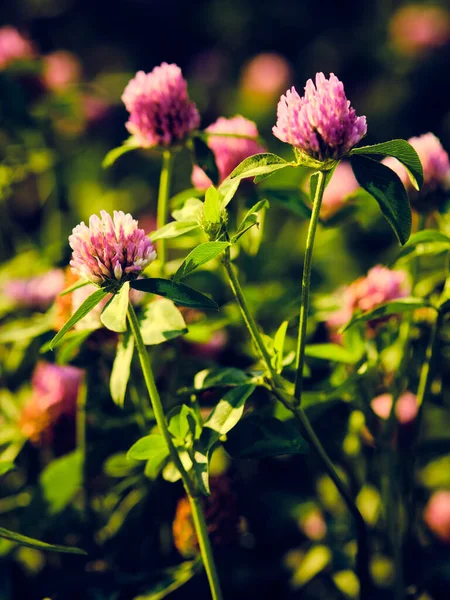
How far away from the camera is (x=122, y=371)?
825 mm

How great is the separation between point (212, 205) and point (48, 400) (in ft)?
1.94

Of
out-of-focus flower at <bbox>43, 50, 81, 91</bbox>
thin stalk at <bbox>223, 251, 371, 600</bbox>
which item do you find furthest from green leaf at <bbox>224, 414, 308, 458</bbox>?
out-of-focus flower at <bbox>43, 50, 81, 91</bbox>

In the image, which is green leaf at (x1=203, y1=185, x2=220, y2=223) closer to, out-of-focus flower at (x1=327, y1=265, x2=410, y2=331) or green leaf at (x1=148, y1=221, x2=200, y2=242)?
green leaf at (x1=148, y1=221, x2=200, y2=242)

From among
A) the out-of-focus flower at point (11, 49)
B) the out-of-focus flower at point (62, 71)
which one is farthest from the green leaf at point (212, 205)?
the out-of-focus flower at point (62, 71)

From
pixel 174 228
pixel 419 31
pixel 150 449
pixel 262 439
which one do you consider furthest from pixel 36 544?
pixel 419 31

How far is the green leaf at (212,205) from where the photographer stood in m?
0.71

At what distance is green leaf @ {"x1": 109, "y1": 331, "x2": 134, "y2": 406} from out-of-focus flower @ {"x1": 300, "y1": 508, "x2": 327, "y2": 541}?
53cm

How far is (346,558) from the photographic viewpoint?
1.08 metres

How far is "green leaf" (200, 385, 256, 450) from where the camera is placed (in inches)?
28.7

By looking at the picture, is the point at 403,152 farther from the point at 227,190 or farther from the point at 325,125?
the point at 227,190

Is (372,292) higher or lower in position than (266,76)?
lower

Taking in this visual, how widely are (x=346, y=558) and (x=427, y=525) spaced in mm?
275

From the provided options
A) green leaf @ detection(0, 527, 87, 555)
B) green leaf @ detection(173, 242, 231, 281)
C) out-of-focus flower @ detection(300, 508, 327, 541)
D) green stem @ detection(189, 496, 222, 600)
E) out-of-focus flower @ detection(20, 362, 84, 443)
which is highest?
green leaf @ detection(173, 242, 231, 281)

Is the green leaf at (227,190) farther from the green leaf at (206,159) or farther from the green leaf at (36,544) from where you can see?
the green leaf at (36,544)
